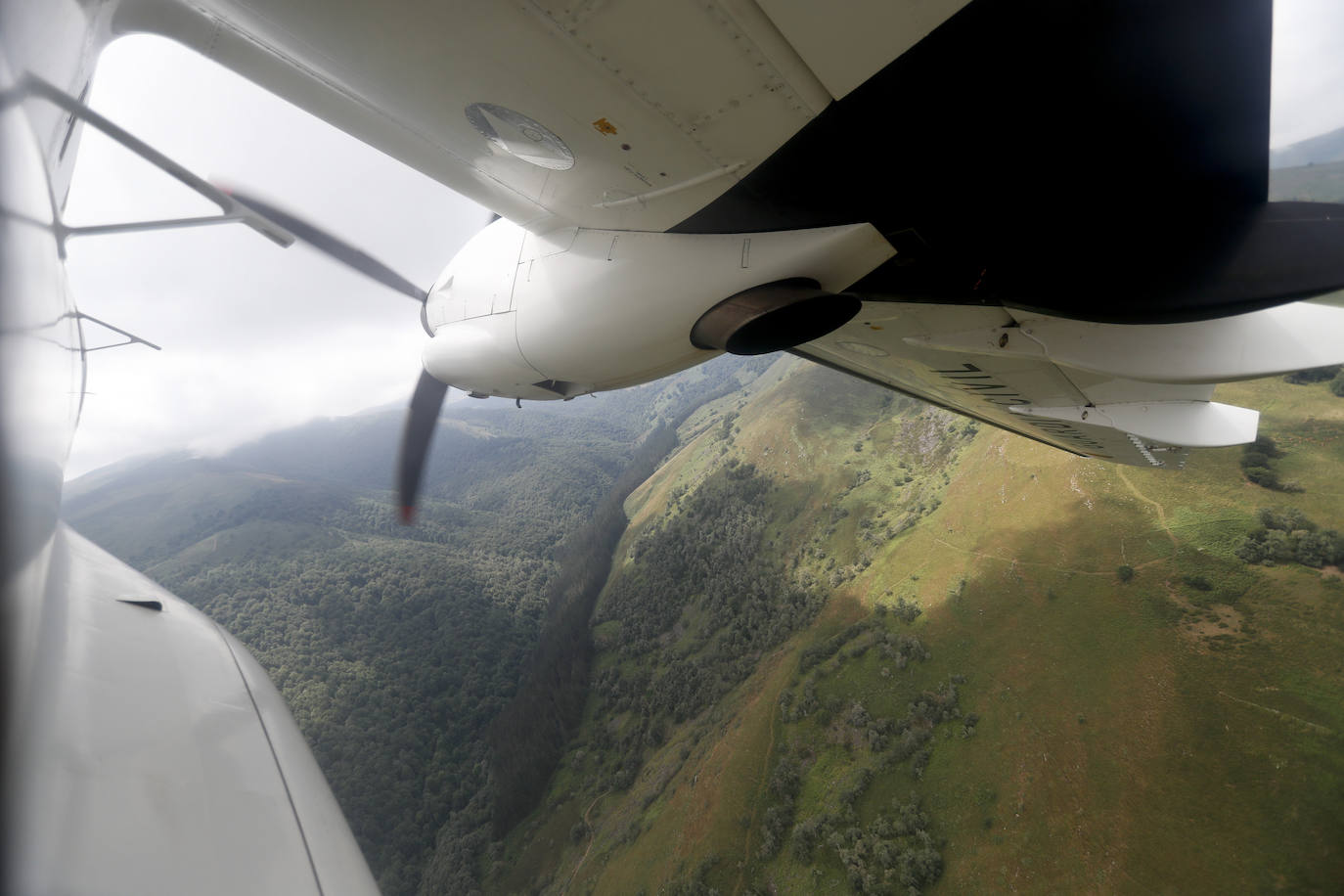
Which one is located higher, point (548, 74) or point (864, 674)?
Result: point (548, 74)

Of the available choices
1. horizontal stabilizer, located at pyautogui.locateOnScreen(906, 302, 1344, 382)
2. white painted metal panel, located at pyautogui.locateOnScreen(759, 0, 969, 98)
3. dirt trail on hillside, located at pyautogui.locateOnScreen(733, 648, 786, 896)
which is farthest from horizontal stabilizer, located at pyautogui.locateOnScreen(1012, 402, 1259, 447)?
dirt trail on hillside, located at pyautogui.locateOnScreen(733, 648, 786, 896)

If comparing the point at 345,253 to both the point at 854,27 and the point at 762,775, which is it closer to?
the point at 854,27

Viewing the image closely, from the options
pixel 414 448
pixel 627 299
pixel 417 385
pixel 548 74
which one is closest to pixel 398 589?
pixel 414 448

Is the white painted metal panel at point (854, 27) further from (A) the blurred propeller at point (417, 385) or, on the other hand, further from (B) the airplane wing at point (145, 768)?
(A) the blurred propeller at point (417, 385)

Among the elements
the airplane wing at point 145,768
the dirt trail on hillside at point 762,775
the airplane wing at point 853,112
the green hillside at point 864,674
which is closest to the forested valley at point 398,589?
the green hillside at point 864,674

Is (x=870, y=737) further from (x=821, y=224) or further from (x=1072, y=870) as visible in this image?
(x=821, y=224)

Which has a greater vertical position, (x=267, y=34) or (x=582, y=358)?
(x=267, y=34)

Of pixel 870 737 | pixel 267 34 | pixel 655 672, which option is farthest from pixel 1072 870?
pixel 655 672

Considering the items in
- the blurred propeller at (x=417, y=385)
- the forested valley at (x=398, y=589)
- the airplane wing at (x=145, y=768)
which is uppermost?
the blurred propeller at (x=417, y=385)
